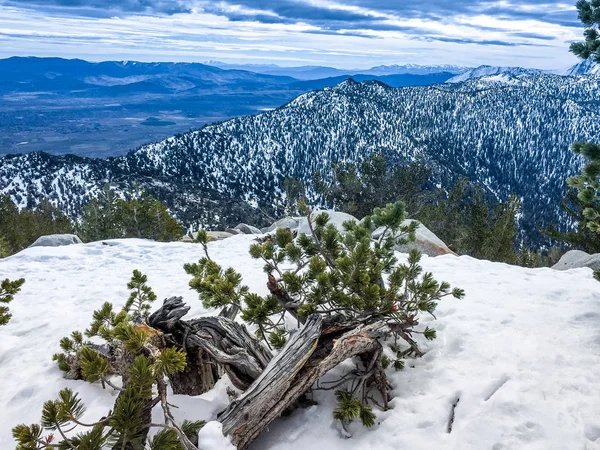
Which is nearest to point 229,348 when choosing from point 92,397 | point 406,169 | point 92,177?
point 92,397

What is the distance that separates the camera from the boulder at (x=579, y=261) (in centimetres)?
1052

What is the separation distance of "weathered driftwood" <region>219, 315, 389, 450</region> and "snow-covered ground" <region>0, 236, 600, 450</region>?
309 millimetres

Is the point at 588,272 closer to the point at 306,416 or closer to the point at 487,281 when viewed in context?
the point at 487,281

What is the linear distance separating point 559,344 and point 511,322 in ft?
2.61

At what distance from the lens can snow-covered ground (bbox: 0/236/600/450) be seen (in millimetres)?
3848

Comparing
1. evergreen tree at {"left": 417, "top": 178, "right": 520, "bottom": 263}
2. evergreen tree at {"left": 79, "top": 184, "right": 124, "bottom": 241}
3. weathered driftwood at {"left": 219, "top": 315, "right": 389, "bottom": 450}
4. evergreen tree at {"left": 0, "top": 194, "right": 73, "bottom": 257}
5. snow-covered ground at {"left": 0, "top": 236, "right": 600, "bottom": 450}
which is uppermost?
weathered driftwood at {"left": 219, "top": 315, "right": 389, "bottom": 450}

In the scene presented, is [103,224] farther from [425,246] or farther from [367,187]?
[425,246]

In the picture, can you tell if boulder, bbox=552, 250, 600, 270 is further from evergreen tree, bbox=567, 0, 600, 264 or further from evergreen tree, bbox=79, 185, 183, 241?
evergreen tree, bbox=79, 185, 183, 241

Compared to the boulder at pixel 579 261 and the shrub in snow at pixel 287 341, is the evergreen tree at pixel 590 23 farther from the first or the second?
the boulder at pixel 579 261

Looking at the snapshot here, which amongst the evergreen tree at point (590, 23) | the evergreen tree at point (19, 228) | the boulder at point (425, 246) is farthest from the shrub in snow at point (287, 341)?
the evergreen tree at point (19, 228)

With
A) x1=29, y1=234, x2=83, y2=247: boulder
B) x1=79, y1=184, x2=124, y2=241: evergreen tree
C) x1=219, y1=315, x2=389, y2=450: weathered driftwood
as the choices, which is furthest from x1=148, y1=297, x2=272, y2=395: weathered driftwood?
x1=79, y1=184, x2=124, y2=241: evergreen tree

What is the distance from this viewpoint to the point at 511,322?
19.4 ft

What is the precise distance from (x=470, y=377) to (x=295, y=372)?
7.28 ft

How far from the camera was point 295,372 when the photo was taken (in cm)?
A: 382
